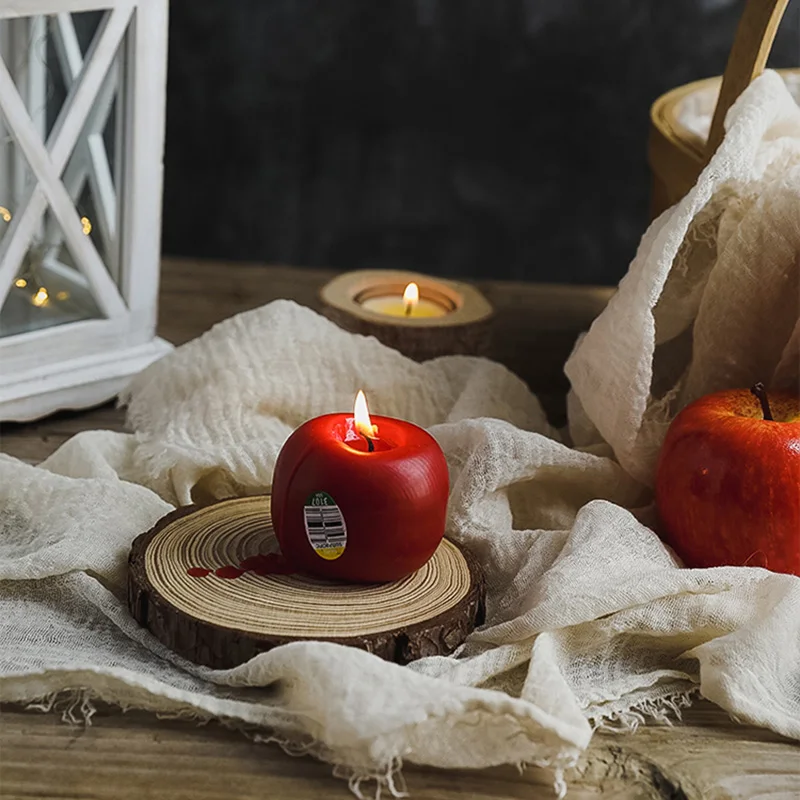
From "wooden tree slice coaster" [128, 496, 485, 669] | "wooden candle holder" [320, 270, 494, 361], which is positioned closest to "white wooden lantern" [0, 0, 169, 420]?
"wooden candle holder" [320, 270, 494, 361]

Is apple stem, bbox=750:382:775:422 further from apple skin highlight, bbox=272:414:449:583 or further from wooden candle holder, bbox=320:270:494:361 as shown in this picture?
wooden candle holder, bbox=320:270:494:361

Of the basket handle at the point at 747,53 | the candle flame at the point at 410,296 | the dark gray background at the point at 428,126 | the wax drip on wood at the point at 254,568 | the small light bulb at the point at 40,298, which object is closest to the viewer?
the wax drip on wood at the point at 254,568

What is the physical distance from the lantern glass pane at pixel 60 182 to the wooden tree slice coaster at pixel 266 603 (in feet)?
0.94

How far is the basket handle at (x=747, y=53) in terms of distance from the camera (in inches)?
35.4

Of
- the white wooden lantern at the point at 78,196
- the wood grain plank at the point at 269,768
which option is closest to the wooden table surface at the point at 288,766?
the wood grain plank at the point at 269,768

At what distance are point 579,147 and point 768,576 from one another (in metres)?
0.80

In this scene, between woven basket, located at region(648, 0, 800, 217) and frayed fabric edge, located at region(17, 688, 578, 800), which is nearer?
frayed fabric edge, located at region(17, 688, 578, 800)

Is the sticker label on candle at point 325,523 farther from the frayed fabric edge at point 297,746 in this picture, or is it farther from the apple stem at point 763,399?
the apple stem at point 763,399

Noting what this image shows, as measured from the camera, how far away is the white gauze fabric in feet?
2.14

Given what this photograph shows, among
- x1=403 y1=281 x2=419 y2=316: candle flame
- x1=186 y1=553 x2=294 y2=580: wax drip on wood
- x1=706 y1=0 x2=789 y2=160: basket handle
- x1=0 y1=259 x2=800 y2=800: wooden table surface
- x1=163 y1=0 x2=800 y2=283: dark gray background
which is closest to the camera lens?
x1=0 y1=259 x2=800 y2=800: wooden table surface

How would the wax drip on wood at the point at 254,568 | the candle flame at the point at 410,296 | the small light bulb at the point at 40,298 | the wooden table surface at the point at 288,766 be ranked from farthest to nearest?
the candle flame at the point at 410,296 → the small light bulb at the point at 40,298 → the wax drip on wood at the point at 254,568 → the wooden table surface at the point at 288,766

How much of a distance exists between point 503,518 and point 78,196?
424mm

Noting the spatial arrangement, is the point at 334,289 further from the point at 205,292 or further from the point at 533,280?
the point at 533,280

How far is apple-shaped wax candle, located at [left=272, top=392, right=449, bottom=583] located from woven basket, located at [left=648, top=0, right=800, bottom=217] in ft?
1.24
